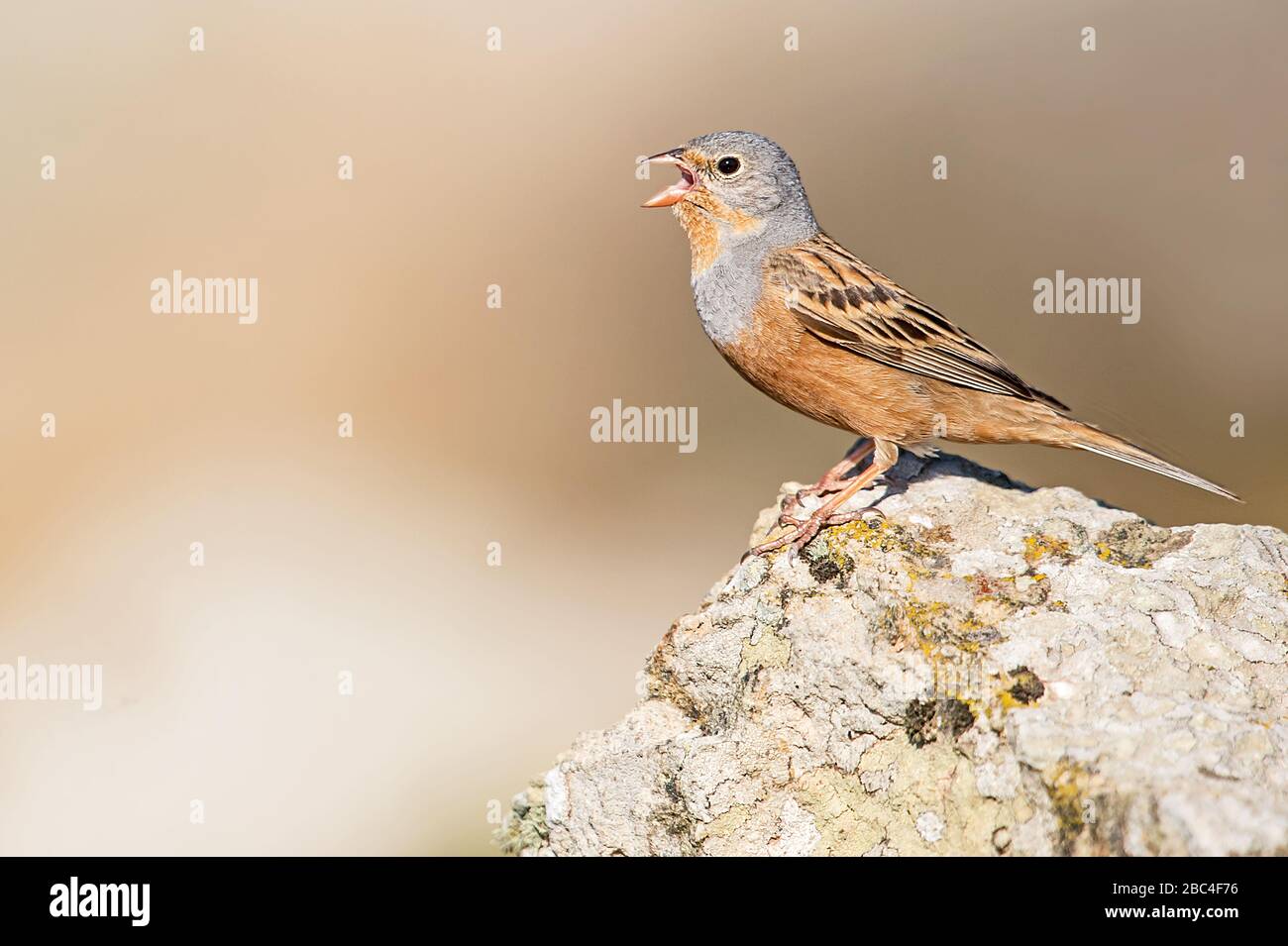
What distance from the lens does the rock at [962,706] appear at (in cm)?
409

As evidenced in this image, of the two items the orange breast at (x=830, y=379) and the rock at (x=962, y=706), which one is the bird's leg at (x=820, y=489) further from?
the rock at (x=962, y=706)

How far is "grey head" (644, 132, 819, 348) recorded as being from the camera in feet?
23.6

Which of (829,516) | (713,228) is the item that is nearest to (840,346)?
(713,228)

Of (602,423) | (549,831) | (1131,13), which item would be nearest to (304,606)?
(602,423)

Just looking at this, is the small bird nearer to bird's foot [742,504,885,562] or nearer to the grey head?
the grey head

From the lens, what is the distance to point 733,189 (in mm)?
7238

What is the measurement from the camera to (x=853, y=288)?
23.2 feet

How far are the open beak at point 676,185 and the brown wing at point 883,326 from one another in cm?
71

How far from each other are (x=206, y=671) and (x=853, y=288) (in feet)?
24.9

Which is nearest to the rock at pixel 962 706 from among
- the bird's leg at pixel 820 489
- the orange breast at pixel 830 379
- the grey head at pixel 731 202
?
the bird's leg at pixel 820 489

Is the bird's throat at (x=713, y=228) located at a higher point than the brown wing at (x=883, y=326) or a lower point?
higher

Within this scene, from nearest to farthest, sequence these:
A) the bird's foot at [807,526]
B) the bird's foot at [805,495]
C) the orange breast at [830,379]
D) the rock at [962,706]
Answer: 1. the rock at [962,706]
2. the bird's foot at [807,526]
3. the bird's foot at [805,495]
4. the orange breast at [830,379]

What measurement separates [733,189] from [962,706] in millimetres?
3797

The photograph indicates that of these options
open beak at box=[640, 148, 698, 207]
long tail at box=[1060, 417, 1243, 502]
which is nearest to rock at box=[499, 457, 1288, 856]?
long tail at box=[1060, 417, 1243, 502]
